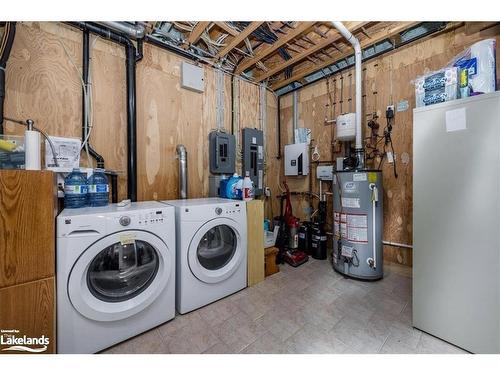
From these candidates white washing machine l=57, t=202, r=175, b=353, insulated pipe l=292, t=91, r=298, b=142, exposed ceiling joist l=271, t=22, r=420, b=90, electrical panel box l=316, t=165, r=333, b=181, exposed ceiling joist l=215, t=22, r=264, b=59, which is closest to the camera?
white washing machine l=57, t=202, r=175, b=353

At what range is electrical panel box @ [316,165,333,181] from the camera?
2726 mm

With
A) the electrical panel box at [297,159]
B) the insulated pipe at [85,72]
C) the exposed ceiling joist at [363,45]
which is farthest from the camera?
the electrical panel box at [297,159]

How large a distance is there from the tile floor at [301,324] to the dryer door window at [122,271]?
1.04 ft

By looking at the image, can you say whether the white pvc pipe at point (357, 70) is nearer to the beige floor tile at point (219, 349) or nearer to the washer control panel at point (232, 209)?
the washer control panel at point (232, 209)

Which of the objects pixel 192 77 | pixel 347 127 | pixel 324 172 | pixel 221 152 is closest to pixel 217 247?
pixel 221 152

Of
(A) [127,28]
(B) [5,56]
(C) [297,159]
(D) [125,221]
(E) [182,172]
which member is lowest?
(D) [125,221]

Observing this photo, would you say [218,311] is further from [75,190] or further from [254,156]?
[254,156]

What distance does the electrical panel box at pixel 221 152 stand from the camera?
2453 millimetres

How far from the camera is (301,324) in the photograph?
1.46 metres

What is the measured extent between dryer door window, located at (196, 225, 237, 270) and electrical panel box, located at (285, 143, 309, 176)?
1.54m

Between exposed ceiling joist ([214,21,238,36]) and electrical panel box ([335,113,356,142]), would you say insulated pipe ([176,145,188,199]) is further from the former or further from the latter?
electrical panel box ([335,113,356,142])

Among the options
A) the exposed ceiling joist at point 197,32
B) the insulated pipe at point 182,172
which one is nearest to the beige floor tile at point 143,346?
the insulated pipe at point 182,172

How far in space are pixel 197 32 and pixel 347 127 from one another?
187 cm

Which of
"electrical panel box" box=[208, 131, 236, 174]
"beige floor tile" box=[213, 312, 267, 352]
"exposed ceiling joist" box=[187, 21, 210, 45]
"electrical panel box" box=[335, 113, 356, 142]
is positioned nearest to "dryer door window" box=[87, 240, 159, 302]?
"beige floor tile" box=[213, 312, 267, 352]
